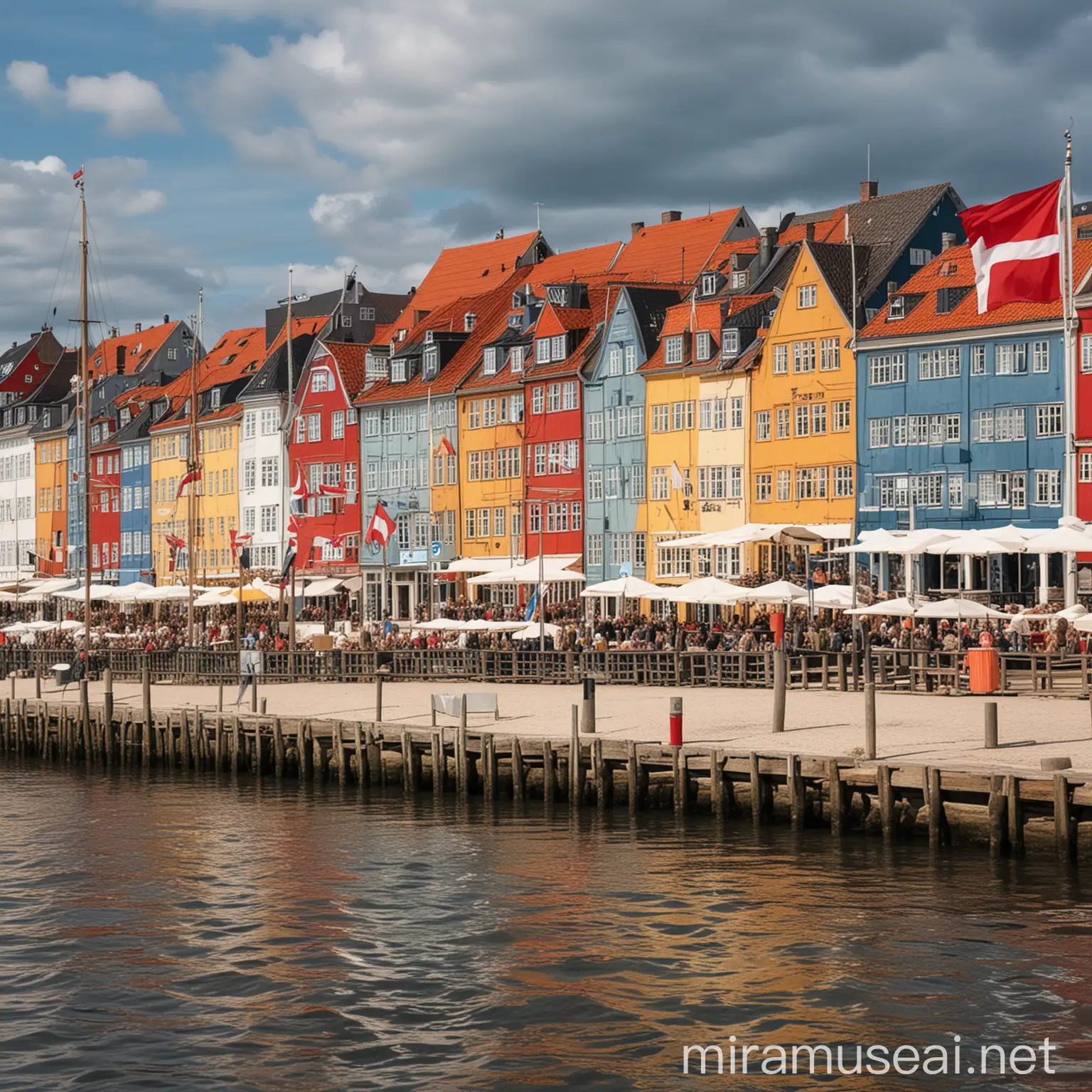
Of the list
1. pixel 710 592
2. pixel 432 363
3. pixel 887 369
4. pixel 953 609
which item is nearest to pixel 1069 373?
pixel 953 609

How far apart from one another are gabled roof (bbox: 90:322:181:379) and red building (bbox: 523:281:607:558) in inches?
1852

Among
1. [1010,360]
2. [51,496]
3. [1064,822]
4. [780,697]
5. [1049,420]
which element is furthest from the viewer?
[51,496]

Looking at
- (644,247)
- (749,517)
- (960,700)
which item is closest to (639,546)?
(749,517)

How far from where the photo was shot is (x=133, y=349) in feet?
414

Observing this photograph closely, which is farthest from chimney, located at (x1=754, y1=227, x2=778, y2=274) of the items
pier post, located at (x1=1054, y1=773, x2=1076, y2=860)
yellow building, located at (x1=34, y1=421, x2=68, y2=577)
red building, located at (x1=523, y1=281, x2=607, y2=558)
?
yellow building, located at (x1=34, y1=421, x2=68, y2=577)

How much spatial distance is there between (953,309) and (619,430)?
15628 mm

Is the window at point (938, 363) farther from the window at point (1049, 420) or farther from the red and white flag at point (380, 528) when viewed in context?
the red and white flag at point (380, 528)

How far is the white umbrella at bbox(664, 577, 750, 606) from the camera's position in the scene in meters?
47.2

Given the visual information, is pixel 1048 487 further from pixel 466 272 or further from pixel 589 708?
pixel 466 272

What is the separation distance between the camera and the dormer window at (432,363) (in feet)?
286

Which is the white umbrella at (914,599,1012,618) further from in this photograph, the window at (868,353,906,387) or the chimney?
the chimney

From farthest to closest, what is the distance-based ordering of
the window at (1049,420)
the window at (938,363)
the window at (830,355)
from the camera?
the window at (830,355)
the window at (938,363)
the window at (1049,420)

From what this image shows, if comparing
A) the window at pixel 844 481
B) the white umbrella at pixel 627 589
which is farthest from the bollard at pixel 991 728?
the window at pixel 844 481

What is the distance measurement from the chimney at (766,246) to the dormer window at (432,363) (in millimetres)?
16412
